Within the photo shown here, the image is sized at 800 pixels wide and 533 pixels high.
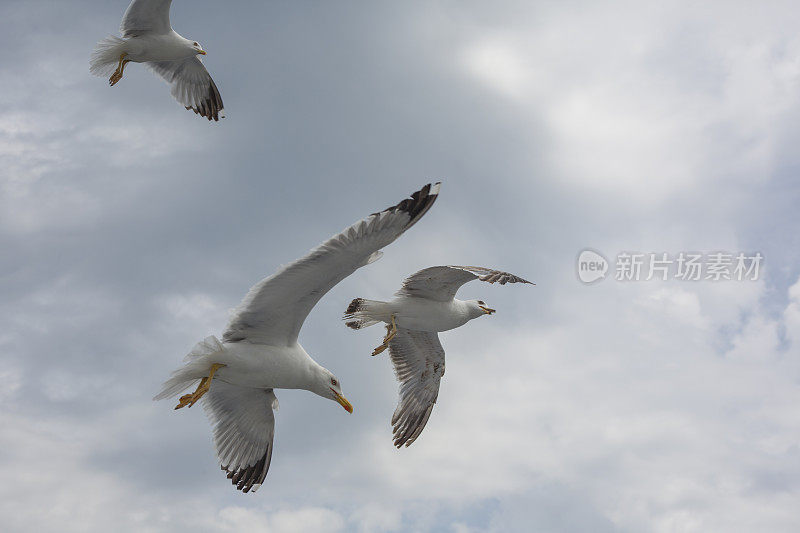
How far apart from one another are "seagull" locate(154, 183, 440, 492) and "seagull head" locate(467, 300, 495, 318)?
14.0 feet

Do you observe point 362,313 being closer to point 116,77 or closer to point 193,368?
point 193,368

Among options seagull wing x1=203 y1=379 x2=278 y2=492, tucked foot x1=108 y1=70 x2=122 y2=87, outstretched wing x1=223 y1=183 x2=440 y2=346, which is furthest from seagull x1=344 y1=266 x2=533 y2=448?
tucked foot x1=108 y1=70 x2=122 y2=87

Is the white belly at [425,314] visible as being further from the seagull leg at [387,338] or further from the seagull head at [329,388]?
the seagull head at [329,388]

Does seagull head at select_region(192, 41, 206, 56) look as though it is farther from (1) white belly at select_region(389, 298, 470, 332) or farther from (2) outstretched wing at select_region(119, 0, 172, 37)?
(1) white belly at select_region(389, 298, 470, 332)

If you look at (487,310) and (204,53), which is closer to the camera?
(487,310)

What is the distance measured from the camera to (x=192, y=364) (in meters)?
9.27

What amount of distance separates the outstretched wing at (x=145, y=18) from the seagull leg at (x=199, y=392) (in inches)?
329

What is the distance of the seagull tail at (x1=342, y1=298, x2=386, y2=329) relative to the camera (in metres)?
12.9

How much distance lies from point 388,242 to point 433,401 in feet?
22.7

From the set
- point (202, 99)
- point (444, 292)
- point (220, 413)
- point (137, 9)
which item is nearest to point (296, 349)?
point (220, 413)

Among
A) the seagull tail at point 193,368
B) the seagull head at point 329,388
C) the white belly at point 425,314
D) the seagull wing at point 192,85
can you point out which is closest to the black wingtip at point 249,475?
the seagull head at point 329,388

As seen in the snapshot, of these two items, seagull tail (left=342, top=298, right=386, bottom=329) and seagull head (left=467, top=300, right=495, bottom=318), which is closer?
seagull tail (left=342, top=298, right=386, bottom=329)

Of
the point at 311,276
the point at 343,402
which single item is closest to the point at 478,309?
the point at 343,402

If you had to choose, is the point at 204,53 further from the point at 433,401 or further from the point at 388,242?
the point at 388,242
